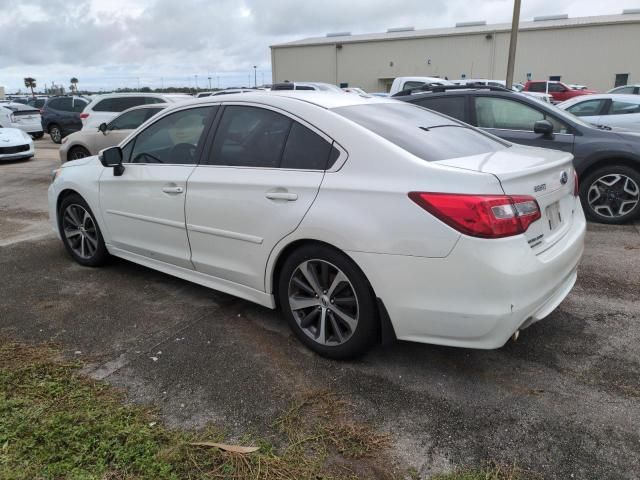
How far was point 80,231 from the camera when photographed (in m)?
5.09

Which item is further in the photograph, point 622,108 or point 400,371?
point 622,108

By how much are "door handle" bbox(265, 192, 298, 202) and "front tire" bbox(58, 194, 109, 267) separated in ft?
7.51

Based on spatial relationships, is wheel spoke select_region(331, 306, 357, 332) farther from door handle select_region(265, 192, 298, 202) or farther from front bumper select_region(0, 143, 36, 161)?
front bumper select_region(0, 143, 36, 161)

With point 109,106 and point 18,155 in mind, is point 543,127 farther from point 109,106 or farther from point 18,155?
point 18,155

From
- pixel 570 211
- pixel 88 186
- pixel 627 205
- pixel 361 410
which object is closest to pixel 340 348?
pixel 361 410

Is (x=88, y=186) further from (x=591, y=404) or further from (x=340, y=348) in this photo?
(x=591, y=404)

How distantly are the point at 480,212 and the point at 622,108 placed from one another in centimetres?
944


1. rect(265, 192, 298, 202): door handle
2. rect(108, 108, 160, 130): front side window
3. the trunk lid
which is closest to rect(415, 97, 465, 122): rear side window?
the trunk lid

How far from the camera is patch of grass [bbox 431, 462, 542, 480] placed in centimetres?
228

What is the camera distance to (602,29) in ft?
125

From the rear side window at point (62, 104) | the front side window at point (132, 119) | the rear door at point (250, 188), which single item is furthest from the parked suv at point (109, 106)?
the rear door at point (250, 188)

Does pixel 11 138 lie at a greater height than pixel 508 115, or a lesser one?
lesser

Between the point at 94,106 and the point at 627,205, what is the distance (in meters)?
12.1

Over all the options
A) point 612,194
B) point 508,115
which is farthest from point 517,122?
point 612,194
